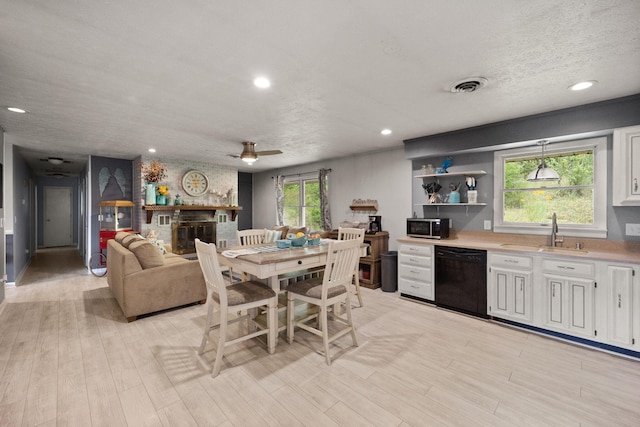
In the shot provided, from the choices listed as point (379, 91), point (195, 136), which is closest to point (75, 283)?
point (195, 136)

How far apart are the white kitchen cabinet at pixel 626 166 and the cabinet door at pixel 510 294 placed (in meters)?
1.12

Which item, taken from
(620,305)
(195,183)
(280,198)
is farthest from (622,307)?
(195,183)

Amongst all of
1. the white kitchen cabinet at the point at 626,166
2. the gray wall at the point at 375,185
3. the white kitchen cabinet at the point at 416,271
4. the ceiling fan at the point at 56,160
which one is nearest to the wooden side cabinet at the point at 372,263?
the gray wall at the point at 375,185

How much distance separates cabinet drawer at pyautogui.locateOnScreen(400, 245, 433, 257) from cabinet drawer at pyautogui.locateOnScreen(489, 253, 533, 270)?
2.49 ft

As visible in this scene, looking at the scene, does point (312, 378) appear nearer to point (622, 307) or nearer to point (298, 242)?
point (298, 242)

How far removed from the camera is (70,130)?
3943 mm

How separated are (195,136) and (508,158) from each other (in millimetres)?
4415

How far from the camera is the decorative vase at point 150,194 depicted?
584cm

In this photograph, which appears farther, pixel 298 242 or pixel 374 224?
pixel 374 224

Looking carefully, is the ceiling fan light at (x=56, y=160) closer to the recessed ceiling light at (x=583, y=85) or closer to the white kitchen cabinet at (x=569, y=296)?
the recessed ceiling light at (x=583, y=85)

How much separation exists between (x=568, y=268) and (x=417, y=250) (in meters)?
1.62

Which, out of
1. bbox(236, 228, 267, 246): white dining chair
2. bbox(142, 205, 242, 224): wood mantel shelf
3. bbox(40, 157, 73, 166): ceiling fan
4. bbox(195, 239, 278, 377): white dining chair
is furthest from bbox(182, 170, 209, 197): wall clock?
bbox(195, 239, 278, 377): white dining chair

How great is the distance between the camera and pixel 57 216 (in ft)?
30.9

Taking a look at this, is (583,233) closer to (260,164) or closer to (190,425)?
(190,425)
